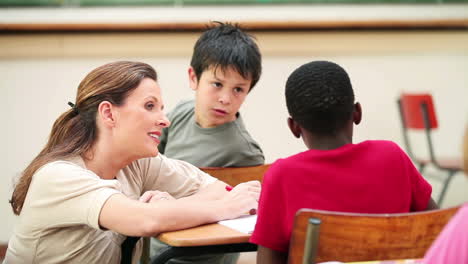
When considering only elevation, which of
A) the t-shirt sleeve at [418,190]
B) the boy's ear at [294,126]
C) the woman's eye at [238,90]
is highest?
the boy's ear at [294,126]

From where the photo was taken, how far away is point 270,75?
4.10 m

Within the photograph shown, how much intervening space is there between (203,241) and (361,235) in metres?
0.41

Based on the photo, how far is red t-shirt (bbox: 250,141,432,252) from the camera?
1458mm

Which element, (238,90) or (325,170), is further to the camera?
(238,90)

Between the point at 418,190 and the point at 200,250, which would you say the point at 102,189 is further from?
the point at 418,190

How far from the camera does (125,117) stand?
6.12 ft

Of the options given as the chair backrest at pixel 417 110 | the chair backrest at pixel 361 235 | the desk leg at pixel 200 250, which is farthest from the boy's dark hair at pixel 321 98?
the chair backrest at pixel 417 110

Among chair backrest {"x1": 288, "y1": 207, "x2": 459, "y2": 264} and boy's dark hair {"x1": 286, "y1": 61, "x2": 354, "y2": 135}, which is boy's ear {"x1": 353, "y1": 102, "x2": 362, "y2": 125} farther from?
chair backrest {"x1": 288, "y1": 207, "x2": 459, "y2": 264}

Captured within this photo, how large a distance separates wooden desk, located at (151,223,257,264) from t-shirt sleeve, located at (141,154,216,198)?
41cm

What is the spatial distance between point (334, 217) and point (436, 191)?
326 cm

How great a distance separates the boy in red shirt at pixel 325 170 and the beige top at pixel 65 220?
47 centimetres

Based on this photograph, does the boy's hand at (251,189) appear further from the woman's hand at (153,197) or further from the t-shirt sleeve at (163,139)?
the t-shirt sleeve at (163,139)

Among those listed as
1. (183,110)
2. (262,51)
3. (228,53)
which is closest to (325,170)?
(228,53)

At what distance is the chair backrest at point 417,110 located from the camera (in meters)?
4.16
